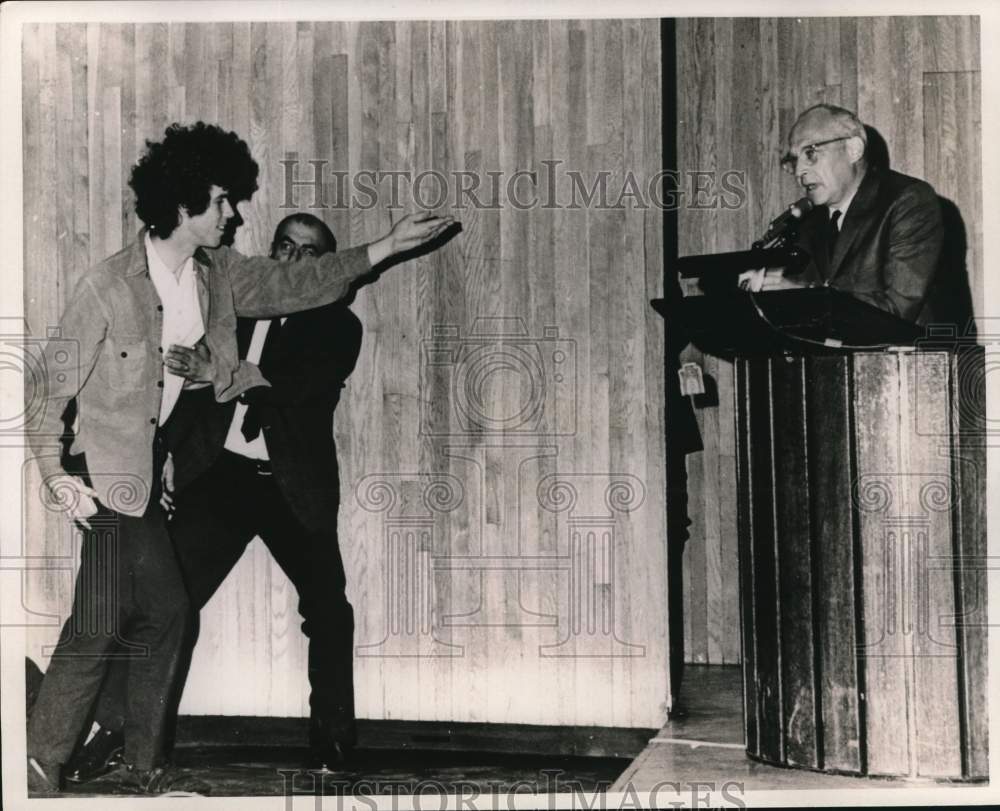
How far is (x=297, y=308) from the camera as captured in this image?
4832 mm

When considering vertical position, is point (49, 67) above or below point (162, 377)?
above

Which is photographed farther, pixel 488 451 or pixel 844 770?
pixel 488 451

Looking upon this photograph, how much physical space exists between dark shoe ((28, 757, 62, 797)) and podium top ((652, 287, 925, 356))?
9.69ft

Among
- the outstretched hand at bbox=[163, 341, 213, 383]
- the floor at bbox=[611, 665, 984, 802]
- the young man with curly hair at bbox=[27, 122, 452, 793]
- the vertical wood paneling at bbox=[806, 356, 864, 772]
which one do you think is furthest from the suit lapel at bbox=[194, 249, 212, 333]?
the floor at bbox=[611, 665, 984, 802]

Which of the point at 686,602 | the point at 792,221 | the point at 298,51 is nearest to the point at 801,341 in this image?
the point at 792,221

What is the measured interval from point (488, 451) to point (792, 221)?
4.98 feet

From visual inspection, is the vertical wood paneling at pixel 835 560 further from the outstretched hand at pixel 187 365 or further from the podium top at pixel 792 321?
the outstretched hand at pixel 187 365

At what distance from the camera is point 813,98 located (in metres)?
4.85

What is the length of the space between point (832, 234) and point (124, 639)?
10.4 ft

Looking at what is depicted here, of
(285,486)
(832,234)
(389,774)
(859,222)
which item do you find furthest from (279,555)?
(859,222)

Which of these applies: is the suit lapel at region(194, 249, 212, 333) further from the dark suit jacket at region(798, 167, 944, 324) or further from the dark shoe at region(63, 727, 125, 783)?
the dark suit jacket at region(798, 167, 944, 324)

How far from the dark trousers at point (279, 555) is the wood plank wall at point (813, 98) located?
1604 mm

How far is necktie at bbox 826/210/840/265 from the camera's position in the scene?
189 inches

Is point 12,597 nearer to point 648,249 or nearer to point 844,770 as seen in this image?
point 648,249
